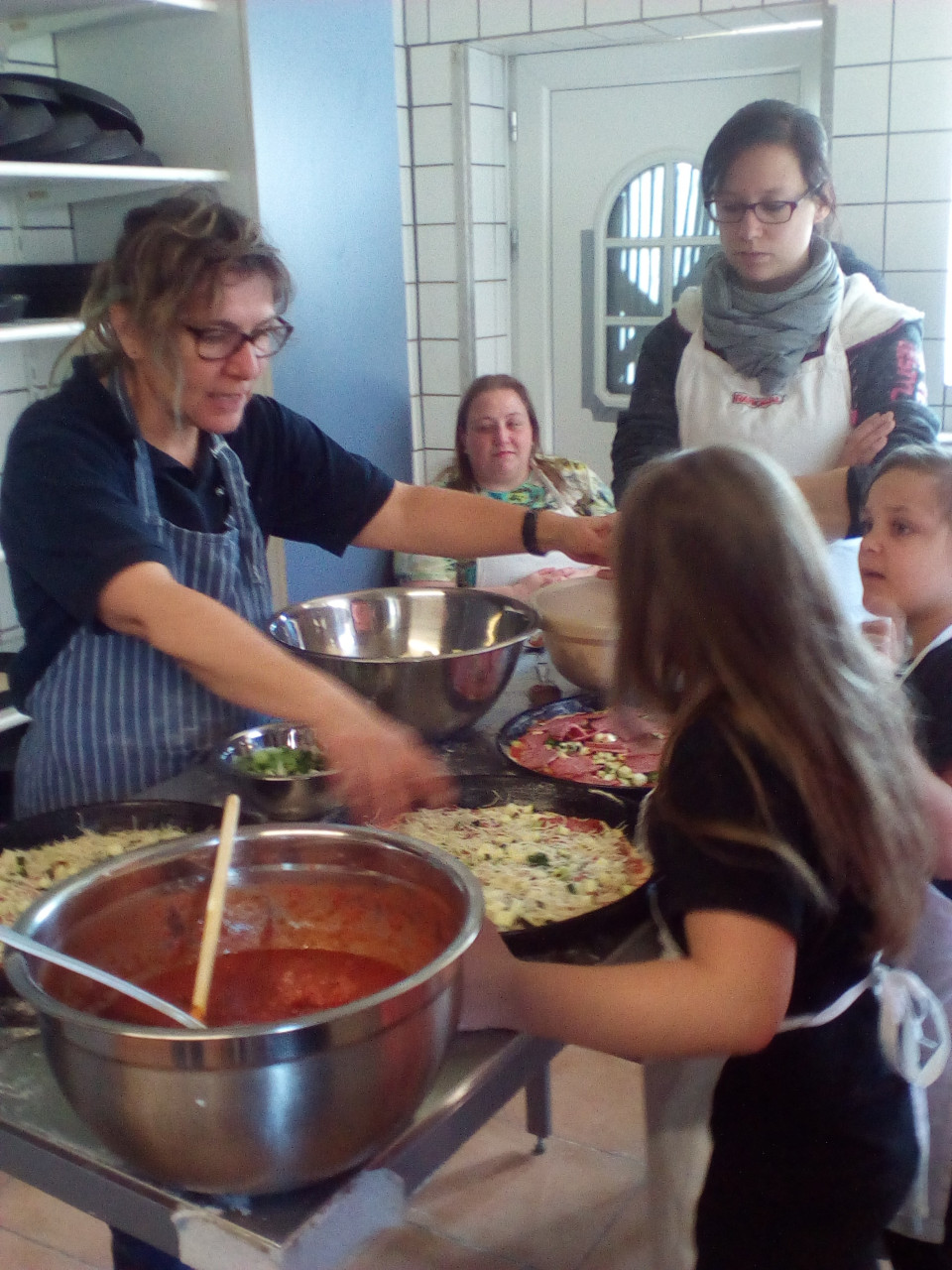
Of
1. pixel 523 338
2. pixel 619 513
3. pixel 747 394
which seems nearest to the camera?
pixel 619 513

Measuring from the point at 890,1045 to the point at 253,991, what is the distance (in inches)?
23.4

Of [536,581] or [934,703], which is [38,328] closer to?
[536,581]

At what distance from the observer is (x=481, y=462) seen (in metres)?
3.39

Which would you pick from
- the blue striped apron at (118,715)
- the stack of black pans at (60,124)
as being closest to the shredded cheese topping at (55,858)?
the blue striped apron at (118,715)

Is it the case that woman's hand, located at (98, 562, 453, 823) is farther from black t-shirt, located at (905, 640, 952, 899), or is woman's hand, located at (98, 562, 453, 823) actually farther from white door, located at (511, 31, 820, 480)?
white door, located at (511, 31, 820, 480)

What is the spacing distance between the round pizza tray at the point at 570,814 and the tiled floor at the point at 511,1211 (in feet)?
3.09

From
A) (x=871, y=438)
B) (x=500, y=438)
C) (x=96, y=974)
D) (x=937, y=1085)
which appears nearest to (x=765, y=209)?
(x=871, y=438)

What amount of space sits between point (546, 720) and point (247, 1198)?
37.0 inches

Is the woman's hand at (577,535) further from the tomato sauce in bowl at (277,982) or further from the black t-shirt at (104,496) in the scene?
the tomato sauce in bowl at (277,982)

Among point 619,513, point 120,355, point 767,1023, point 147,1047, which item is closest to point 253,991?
point 147,1047

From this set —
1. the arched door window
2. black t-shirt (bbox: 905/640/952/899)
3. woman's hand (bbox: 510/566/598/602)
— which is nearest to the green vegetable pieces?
black t-shirt (bbox: 905/640/952/899)

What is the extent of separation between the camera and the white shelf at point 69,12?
9.91 ft

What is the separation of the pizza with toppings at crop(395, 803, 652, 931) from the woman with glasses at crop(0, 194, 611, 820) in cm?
7

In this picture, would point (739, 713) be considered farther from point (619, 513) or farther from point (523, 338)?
point (523, 338)
